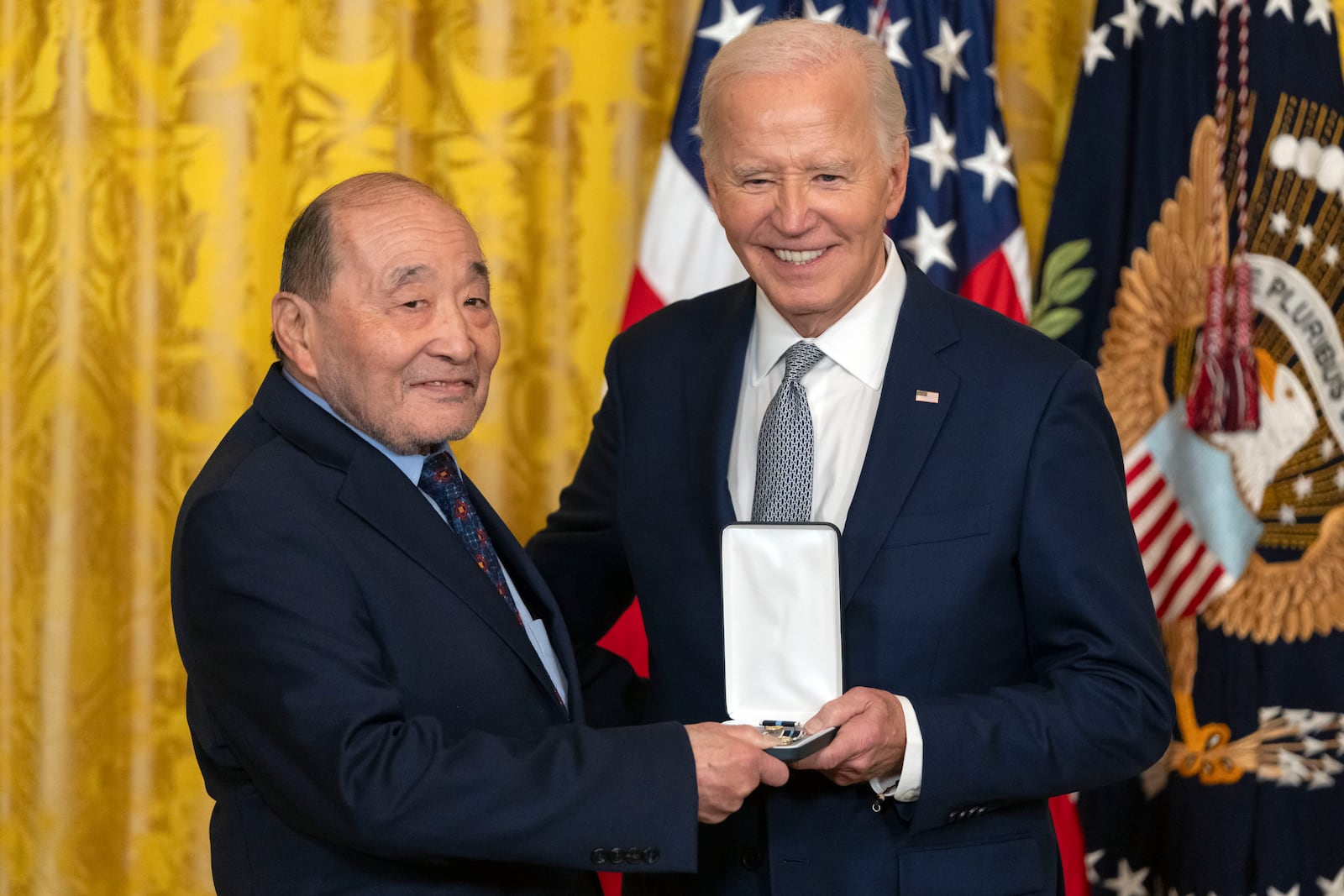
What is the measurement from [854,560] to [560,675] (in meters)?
0.45

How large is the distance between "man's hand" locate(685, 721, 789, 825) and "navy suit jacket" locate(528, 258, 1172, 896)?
0.77 ft

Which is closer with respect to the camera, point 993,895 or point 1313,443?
point 993,895

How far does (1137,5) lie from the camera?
10.1 ft

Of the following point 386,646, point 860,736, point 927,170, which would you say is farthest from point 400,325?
point 927,170

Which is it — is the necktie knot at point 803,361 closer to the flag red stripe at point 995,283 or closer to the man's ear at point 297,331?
the man's ear at point 297,331

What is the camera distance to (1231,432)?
9.41 feet

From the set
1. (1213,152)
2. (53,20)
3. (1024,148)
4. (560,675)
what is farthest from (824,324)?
(53,20)

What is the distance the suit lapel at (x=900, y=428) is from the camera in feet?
6.26

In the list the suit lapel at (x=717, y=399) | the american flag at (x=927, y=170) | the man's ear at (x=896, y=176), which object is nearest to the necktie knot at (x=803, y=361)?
the suit lapel at (x=717, y=399)

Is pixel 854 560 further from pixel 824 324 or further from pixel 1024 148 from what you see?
pixel 1024 148

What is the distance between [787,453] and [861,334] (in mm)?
224

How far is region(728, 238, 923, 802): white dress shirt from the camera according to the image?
2.02m

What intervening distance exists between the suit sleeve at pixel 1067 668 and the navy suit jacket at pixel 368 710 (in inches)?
15.5

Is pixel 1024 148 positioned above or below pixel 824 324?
above
